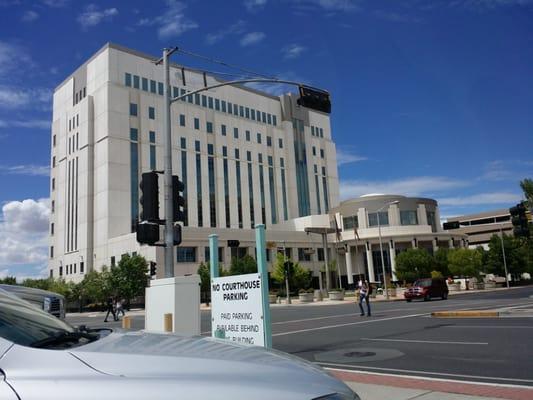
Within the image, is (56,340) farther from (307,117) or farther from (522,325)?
(307,117)

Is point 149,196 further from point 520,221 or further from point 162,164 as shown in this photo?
point 162,164

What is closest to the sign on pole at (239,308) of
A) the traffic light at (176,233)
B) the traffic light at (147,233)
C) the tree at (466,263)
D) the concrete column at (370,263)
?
the traffic light at (147,233)

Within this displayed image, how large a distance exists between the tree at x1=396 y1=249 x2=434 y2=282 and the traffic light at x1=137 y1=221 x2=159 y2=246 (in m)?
54.1

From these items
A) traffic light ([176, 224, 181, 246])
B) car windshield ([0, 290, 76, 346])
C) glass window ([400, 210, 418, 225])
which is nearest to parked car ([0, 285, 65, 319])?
traffic light ([176, 224, 181, 246])

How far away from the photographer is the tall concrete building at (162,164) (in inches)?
2761

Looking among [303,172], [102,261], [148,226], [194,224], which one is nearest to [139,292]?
[102,261]

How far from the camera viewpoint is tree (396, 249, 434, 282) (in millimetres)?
60250

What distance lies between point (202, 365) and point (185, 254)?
6349cm

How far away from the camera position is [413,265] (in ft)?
200

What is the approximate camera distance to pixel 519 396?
20.6 feet

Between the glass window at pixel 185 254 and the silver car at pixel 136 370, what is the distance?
62051 millimetres

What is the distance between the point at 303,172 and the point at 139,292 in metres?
45.0

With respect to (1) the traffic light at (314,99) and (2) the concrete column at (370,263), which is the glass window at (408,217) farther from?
(1) the traffic light at (314,99)

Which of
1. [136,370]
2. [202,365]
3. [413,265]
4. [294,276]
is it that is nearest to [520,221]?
[202,365]
